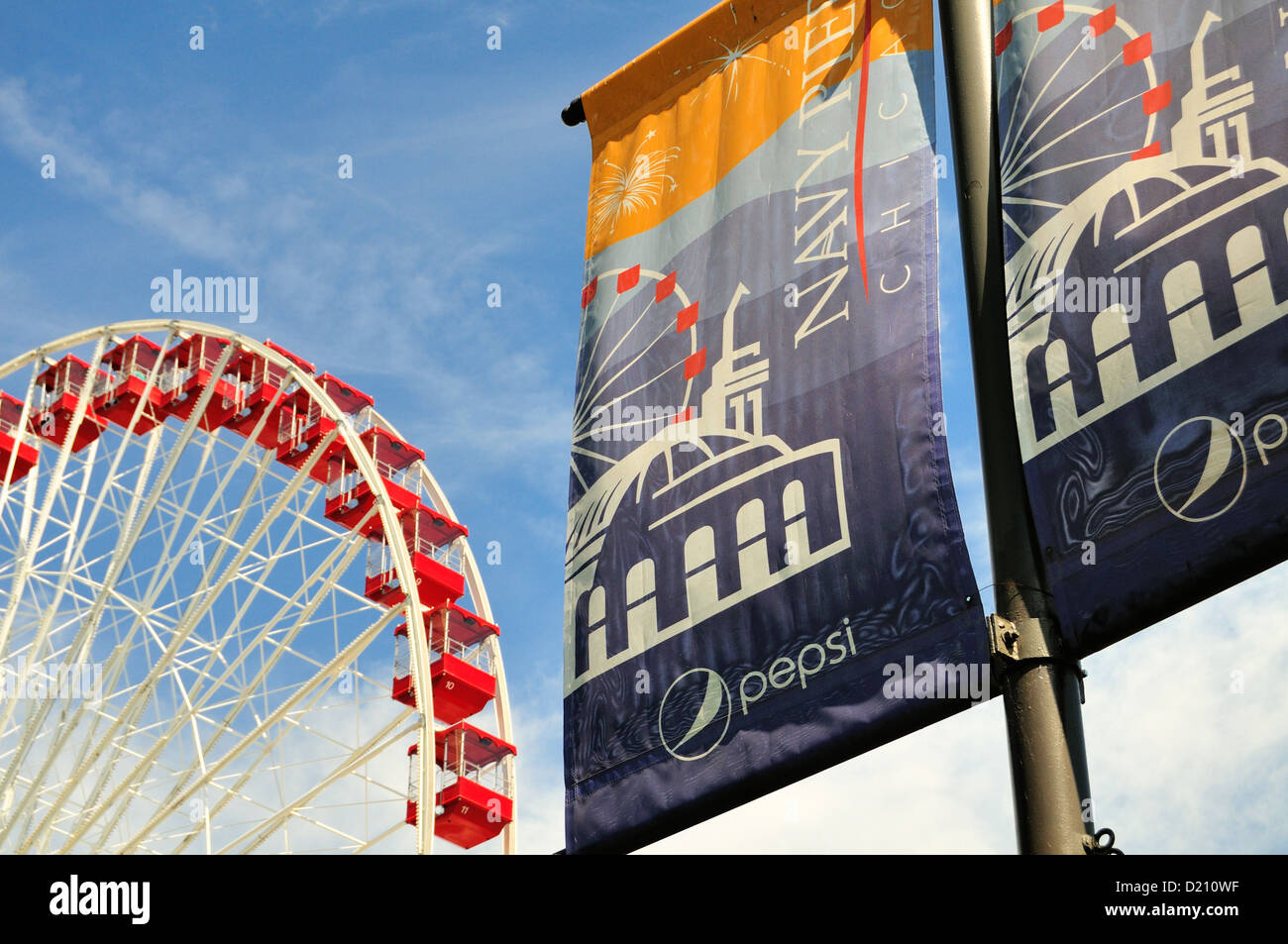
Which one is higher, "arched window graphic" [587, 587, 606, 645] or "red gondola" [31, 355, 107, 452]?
"red gondola" [31, 355, 107, 452]

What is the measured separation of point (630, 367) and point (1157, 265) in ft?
8.15

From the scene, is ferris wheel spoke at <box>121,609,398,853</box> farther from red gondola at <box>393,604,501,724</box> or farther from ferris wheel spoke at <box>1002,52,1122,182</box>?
ferris wheel spoke at <box>1002,52,1122,182</box>

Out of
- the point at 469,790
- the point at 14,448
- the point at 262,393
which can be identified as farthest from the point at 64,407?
the point at 469,790

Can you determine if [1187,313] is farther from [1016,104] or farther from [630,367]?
[630,367]

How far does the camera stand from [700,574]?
594cm

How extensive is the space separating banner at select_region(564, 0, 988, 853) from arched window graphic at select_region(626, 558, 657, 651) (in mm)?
11

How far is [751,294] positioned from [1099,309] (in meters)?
1.70

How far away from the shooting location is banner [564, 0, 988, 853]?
5242 mm

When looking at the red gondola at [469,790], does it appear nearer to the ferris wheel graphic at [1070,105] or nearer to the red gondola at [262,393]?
the red gondola at [262,393]

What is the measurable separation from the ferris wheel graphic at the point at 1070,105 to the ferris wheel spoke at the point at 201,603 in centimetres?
1855

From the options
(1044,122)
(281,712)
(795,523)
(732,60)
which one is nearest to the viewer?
(1044,122)
